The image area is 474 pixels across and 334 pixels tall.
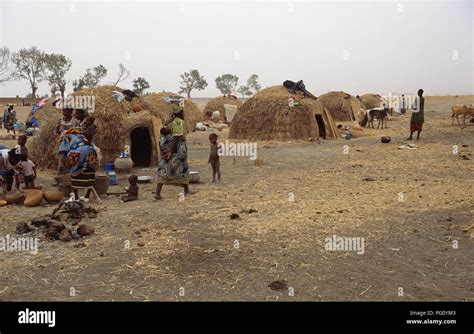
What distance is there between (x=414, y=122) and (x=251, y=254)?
14.0 meters

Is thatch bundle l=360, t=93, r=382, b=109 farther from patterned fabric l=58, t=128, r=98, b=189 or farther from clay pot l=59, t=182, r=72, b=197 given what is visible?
patterned fabric l=58, t=128, r=98, b=189

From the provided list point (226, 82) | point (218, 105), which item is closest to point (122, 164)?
point (218, 105)

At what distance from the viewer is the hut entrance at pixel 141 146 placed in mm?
13286

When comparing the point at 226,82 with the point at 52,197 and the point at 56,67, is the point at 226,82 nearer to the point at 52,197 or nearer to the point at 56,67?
the point at 56,67

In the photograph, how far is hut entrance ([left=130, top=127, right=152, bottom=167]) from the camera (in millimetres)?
13286

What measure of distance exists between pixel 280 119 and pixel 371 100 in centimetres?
2334

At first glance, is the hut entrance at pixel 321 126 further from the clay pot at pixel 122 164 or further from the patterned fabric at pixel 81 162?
the patterned fabric at pixel 81 162

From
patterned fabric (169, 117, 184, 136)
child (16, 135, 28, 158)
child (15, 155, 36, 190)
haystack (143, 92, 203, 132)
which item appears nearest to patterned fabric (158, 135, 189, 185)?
patterned fabric (169, 117, 184, 136)

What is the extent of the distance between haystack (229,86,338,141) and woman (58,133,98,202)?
12431mm

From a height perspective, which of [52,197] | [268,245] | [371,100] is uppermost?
[371,100]

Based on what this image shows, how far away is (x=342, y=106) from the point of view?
1287 inches

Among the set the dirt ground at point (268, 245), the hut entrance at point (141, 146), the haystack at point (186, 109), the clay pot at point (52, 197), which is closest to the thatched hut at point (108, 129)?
the hut entrance at point (141, 146)

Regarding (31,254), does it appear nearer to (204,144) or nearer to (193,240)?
(193,240)

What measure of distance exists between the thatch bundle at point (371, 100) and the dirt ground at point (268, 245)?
30.5m
